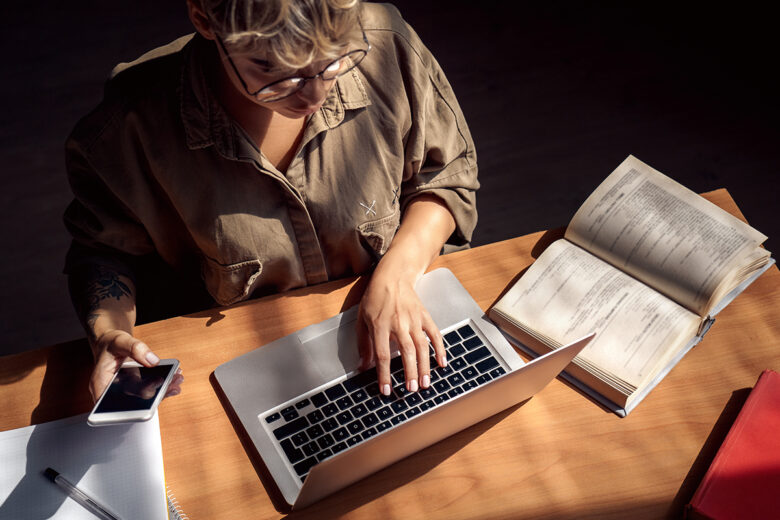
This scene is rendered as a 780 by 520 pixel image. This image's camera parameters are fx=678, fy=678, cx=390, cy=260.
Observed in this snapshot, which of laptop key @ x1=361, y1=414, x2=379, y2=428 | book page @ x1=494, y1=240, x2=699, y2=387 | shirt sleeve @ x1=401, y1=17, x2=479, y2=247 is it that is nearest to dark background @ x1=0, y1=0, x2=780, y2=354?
shirt sleeve @ x1=401, y1=17, x2=479, y2=247

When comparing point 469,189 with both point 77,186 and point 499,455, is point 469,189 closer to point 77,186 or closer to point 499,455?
point 499,455

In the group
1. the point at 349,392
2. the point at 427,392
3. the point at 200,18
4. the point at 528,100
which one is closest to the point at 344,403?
the point at 349,392

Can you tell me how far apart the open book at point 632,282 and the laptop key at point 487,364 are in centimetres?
6

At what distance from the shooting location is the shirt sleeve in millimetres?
1100

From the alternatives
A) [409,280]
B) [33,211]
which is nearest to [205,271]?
[409,280]

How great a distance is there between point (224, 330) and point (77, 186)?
1.03 feet

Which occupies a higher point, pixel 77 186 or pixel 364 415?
pixel 77 186

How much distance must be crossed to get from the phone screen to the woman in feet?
0.07

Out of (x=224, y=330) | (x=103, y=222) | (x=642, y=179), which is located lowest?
(x=224, y=330)

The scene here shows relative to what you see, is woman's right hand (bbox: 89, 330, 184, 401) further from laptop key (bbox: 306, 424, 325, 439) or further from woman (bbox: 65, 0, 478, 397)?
laptop key (bbox: 306, 424, 325, 439)

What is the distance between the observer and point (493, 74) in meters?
2.50

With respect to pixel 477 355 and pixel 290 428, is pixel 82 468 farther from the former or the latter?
pixel 477 355

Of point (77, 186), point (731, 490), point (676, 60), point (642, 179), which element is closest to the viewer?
point (731, 490)

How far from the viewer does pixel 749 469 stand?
0.94 meters
